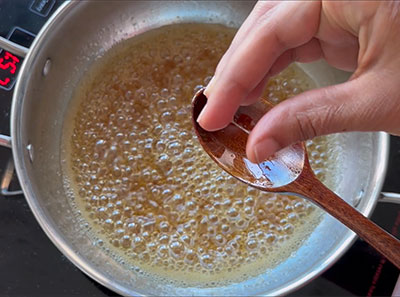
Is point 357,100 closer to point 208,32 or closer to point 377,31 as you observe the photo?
point 377,31

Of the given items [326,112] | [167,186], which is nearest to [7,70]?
[167,186]

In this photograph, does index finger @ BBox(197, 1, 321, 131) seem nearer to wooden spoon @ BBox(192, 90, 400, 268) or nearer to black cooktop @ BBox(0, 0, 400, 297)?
wooden spoon @ BBox(192, 90, 400, 268)

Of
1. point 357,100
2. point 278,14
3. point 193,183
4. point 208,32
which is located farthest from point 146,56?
point 357,100

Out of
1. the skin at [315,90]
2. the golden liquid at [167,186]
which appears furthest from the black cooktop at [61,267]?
the skin at [315,90]

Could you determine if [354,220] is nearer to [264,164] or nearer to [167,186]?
[264,164]

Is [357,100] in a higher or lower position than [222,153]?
higher

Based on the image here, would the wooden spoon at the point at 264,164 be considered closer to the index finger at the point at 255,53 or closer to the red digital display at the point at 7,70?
the index finger at the point at 255,53

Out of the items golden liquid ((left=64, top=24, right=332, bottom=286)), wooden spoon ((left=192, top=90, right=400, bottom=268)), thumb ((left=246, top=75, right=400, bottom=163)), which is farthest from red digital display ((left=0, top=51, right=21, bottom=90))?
thumb ((left=246, top=75, right=400, bottom=163))
